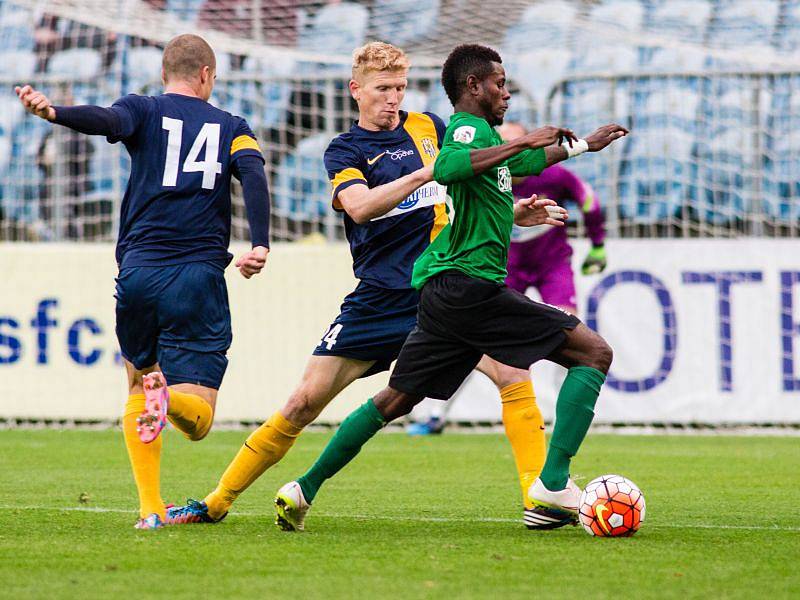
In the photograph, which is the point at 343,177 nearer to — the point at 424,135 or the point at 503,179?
the point at 424,135

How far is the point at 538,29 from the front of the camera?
49.3 ft

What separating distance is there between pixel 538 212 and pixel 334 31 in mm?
11149

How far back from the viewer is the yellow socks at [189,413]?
5.60 meters

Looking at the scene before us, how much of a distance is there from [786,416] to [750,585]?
7.13 m

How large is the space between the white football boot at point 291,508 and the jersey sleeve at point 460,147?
4.65 feet

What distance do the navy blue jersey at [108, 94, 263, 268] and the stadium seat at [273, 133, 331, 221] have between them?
692 cm

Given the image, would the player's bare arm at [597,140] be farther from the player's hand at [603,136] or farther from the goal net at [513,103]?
the goal net at [513,103]

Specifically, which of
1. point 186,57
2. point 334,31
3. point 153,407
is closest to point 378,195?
point 186,57

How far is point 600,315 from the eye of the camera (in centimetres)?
1130

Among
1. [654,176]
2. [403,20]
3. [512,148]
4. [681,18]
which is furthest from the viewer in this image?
[681,18]

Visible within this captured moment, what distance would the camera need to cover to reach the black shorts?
216 inches

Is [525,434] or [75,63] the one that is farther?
[75,63]

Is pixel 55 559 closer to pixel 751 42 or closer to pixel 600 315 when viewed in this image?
pixel 600 315

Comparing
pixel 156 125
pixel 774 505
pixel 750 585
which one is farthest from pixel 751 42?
pixel 750 585
